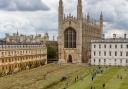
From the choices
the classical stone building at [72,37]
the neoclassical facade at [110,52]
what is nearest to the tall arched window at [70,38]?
the classical stone building at [72,37]

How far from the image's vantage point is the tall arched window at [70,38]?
11494cm

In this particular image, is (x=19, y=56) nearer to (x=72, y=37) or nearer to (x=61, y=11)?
(x=72, y=37)

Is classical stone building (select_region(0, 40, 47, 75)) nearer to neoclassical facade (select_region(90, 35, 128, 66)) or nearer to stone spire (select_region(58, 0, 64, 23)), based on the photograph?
stone spire (select_region(58, 0, 64, 23))

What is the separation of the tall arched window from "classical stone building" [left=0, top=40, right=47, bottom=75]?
895cm

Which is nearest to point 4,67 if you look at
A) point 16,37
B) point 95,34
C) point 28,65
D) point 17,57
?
point 17,57

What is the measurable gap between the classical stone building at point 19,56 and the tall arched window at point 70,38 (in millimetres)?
8949

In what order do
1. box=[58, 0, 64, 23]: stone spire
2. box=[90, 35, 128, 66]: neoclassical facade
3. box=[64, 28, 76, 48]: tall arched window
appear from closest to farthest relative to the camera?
box=[90, 35, 128, 66]: neoclassical facade < box=[64, 28, 76, 48]: tall arched window < box=[58, 0, 64, 23]: stone spire

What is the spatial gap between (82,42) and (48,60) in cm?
1739

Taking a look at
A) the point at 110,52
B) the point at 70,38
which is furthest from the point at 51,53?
the point at 110,52

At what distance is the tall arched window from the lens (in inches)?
4525

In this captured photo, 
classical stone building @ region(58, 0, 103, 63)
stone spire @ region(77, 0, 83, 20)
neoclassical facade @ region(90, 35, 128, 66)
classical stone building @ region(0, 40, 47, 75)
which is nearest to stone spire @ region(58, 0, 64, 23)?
classical stone building @ region(58, 0, 103, 63)

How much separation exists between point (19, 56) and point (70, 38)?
93.2ft

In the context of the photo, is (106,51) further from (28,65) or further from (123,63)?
(28,65)

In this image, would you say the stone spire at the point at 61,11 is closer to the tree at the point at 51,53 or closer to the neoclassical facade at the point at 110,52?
the tree at the point at 51,53
